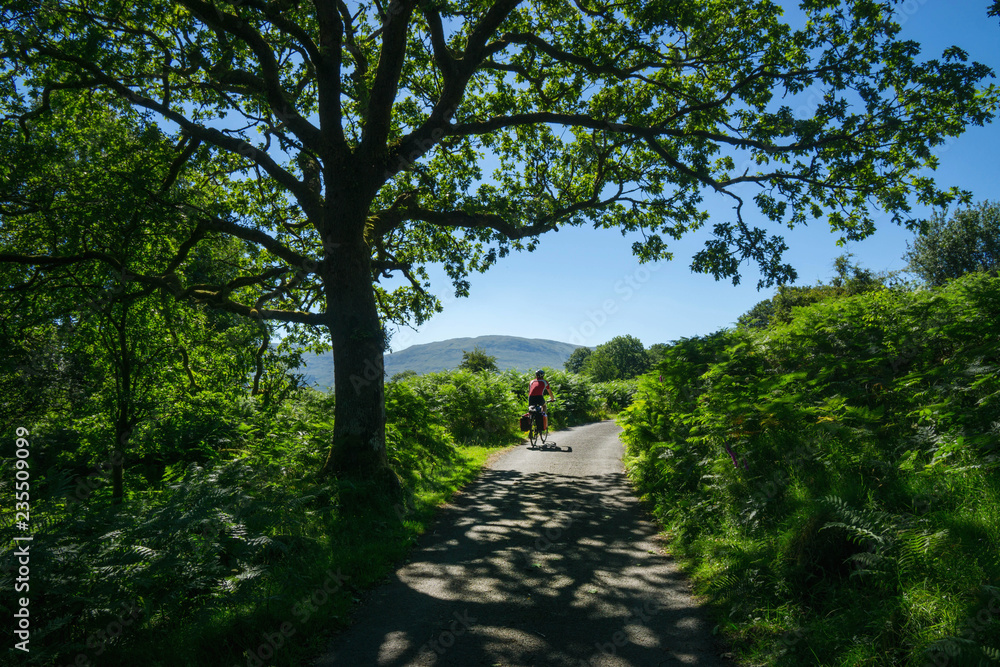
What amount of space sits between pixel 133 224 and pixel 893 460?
415 inches

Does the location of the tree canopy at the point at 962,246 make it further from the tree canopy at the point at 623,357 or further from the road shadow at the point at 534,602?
the road shadow at the point at 534,602

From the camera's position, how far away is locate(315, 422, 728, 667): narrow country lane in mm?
4133

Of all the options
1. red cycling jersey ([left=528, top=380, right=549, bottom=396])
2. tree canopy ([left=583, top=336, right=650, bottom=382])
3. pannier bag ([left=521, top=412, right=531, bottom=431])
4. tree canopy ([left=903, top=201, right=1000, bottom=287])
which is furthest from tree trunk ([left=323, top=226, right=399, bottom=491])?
tree canopy ([left=583, top=336, right=650, bottom=382])

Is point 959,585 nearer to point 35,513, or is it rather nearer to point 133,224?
point 35,513

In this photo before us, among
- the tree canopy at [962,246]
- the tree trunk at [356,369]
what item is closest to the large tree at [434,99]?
the tree trunk at [356,369]

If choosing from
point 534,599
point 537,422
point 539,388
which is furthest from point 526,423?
point 534,599

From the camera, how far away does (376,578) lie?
573cm

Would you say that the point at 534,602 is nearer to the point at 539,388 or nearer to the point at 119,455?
the point at 119,455

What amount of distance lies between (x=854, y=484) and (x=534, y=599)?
3.48 m

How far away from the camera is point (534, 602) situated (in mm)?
5105

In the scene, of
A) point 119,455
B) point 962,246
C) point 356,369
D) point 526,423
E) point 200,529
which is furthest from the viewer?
point 962,246

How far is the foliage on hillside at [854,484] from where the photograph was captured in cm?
347

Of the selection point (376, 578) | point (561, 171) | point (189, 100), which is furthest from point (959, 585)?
point (189, 100)

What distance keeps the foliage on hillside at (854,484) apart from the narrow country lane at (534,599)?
53 cm
